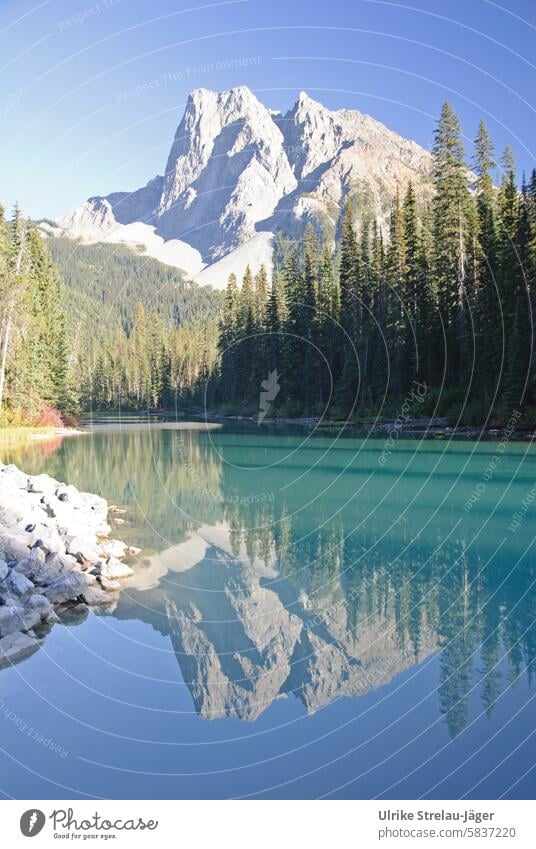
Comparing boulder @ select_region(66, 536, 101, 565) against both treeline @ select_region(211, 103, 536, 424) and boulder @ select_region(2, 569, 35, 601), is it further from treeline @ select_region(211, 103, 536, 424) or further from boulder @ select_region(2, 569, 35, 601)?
treeline @ select_region(211, 103, 536, 424)

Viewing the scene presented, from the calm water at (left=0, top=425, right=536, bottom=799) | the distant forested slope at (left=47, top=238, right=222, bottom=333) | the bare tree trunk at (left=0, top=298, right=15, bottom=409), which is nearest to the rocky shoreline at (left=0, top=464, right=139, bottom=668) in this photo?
the calm water at (left=0, top=425, right=536, bottom=799)

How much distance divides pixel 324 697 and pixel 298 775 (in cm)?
165

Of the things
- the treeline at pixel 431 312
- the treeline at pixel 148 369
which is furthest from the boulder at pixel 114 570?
the treeline at pixel 148 369

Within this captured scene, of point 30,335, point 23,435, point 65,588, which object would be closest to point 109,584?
point 65,588

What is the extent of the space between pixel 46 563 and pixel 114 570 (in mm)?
1246

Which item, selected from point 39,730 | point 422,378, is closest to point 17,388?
point 422,378

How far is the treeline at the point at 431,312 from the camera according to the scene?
36188mm

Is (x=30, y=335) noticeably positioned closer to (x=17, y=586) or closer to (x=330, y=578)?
(x=330, y=578)

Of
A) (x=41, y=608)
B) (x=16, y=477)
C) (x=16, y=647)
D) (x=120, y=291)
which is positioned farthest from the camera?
(x=120, y=291)

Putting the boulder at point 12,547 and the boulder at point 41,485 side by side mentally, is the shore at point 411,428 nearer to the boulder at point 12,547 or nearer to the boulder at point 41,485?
the boulder at point 41,485

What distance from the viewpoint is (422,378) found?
4316 cm

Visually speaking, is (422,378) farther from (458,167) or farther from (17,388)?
(17,388)

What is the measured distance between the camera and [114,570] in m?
12.2

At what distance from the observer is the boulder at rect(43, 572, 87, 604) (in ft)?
35.3
